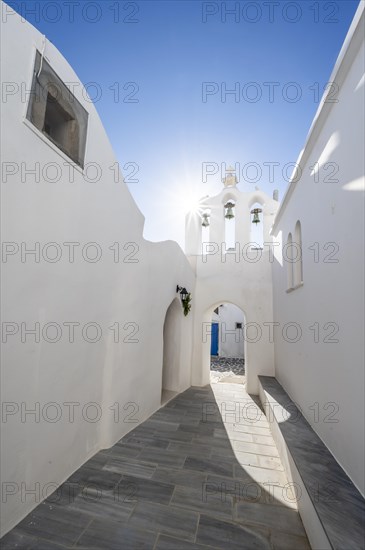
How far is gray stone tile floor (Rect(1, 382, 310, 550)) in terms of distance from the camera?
2.30 meters

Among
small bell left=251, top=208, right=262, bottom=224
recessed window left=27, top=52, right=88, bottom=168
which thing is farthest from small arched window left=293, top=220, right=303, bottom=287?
recessed window left=27, top=52, right=88, bottom=168

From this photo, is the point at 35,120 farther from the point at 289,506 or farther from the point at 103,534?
the point at 289,506

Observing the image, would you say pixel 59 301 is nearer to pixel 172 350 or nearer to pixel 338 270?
pixel 338 270

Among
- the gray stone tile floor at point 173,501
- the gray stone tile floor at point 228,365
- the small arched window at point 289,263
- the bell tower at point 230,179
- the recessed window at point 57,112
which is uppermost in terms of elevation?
the bell tower at point 230,179

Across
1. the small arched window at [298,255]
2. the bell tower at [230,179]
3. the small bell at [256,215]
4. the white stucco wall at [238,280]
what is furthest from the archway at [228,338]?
the small arched window at [298,255]

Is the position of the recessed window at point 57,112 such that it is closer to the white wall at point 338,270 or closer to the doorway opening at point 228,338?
the white wall at point 338,270

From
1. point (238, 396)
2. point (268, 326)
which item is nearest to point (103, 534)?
point (238, 396)

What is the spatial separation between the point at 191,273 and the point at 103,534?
259 inches

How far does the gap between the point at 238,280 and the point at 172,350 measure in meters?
3.10

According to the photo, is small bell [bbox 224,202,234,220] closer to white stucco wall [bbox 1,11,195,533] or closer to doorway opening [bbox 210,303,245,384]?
white stucco wall [bbox 1,11,195,533]

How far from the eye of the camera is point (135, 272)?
461 centimetres

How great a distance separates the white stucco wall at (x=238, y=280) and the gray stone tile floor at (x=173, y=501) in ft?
11.5

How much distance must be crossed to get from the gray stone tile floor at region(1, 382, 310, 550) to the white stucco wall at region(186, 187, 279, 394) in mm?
3495

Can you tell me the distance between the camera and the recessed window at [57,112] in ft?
9.00
